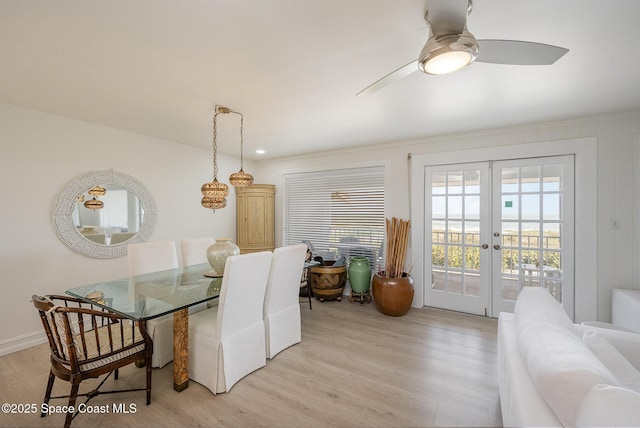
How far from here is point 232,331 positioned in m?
2.20

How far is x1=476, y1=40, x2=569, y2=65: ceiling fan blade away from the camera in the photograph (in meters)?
1.32

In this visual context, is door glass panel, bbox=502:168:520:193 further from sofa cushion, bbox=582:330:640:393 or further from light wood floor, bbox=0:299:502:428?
sofa cushion, bbox=582:330:640:393

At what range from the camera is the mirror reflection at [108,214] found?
10.6 ft

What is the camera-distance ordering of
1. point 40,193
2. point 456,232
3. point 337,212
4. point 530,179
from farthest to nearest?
point 337,212 → point 456,232 → point 530,179 → point 40,193

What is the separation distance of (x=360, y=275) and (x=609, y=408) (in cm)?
336

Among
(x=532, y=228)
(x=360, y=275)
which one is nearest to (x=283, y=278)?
(x=360, y=275)

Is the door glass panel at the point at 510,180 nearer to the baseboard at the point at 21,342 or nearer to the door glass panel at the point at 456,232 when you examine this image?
the door glass panel at the point at 456,232

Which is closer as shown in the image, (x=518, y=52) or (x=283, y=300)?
(x=518, y=52)

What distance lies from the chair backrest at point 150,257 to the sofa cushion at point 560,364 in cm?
317

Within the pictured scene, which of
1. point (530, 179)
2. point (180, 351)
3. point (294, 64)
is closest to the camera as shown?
point (294, 64)

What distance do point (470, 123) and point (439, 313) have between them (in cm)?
240

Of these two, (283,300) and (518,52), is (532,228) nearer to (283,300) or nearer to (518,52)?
(518,52)

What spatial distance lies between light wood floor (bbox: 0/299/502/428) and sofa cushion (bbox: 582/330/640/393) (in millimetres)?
720

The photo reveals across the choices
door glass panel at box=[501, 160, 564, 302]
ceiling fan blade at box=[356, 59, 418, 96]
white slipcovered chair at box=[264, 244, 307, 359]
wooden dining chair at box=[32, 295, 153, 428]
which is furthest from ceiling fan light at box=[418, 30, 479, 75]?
door glass panel at box=[501, 160, 564, 302]
